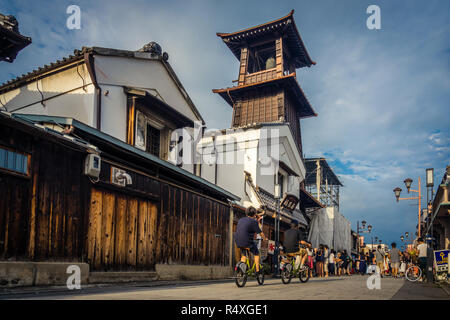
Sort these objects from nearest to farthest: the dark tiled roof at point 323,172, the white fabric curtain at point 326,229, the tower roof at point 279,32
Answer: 1. the white fabric curtain at point 326,229
2. the tower roof at point 279,32
3. the dark tiled roof at point 323,172

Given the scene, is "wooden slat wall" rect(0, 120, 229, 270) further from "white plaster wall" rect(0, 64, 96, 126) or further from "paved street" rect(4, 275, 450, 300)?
"white plaster wall" rect(0, 64, 96, 126)

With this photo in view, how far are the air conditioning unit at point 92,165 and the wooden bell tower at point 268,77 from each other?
75.7 ft

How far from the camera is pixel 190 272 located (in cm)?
1361

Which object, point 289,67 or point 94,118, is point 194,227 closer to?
point 94,118

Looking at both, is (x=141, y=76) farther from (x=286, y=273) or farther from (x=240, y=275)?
(x=240, y=275)

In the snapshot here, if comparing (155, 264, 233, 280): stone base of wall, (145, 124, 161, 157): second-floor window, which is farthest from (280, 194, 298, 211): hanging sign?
(145, 124, 161, 157): second-floor window

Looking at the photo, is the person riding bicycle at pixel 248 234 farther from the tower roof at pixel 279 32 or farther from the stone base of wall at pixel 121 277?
the tower roof at pixel 279 32

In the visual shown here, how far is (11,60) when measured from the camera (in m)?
12.4

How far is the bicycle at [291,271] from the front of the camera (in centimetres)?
1127

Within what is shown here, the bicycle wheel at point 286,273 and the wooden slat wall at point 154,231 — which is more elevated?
the wooden slat wall at point 154,231

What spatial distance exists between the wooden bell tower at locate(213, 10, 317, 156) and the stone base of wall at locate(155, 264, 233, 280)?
17.0 m

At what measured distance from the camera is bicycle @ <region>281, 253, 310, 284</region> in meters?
11.3

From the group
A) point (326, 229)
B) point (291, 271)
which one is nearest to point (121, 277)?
point (291, 271)

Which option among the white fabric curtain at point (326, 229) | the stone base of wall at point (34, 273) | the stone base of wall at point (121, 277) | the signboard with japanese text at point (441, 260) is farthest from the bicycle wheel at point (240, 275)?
the white fabric curtain at point (326, 229)
